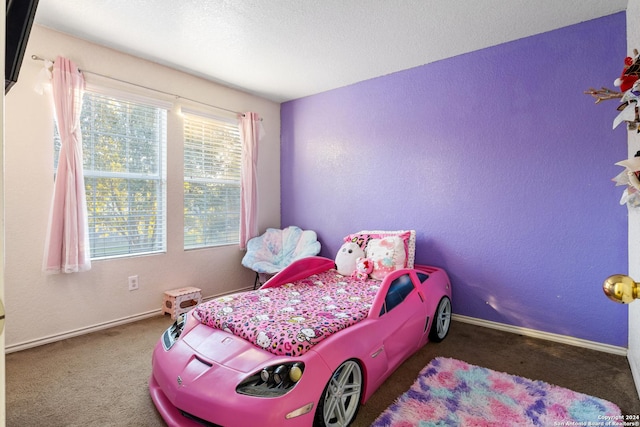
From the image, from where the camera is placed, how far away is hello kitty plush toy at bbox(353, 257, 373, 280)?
2.74 m

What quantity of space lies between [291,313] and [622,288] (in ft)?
4.88

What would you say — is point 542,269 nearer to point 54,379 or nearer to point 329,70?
point 329,70

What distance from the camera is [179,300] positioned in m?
2.99

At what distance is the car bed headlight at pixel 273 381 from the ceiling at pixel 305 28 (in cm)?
210

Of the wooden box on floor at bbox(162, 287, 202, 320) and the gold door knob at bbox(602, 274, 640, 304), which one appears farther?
the wooden box on floor at bbox(162, 287, 202, 320)

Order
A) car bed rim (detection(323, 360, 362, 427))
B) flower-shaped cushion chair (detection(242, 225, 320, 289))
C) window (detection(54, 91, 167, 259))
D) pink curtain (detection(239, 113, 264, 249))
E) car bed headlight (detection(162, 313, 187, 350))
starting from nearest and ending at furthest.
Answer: car bed rim (detection(323, 360, 362, 427)), car bed headlight (detection(162, 313, 187, 350)), window (detection(54, 91, 167, 259)), flower-shaped cushion chair (detection(242, 225, 320, 289)), pink curtain (detection(239, 113, 264, 249))

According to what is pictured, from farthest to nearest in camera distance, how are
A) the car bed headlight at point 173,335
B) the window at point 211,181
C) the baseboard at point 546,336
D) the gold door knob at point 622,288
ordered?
the window at point 211,181 → the baseboard at point 546,336 → the car bed headlight at point 173,335 → the gold door knob at point 622,288

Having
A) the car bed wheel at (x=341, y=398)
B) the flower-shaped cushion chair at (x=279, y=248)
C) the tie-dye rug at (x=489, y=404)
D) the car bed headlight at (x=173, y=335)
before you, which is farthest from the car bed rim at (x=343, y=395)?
the flower-shaped cushion chair at (x=279, y=248)

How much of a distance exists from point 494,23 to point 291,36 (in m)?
1.47

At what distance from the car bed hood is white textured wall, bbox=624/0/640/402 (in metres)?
2.02

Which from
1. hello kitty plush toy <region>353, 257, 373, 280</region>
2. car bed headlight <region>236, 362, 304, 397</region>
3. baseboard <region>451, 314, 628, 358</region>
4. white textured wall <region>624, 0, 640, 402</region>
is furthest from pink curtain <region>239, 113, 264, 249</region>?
white textured wall <region>624, 0, 640, 402</region>

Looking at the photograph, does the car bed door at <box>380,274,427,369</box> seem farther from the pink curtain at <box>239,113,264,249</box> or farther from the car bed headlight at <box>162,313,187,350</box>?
the pink curtain at <box>239,113,264,249</box>

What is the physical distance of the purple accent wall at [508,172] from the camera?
230 centimetres

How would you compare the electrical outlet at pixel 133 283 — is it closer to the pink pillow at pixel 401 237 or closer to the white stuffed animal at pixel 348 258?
the white stuffed animal at pixel 348 258
